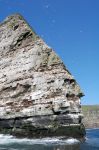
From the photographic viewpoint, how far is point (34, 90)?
54.1m

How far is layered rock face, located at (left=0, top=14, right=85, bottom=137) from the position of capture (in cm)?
5028

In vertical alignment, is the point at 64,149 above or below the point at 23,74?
below

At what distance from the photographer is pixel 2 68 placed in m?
61.4

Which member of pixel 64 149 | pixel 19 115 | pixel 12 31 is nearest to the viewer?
pixel 64 149

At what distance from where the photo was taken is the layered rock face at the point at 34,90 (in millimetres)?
50281

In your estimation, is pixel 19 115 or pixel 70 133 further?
pixel 19 115

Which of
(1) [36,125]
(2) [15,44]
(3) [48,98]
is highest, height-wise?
(2) [15,44]

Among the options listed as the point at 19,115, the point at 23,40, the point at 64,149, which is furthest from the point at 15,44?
the point at 64,149

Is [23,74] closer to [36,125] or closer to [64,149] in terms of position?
[36,125]

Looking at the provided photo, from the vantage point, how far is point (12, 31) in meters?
63.1

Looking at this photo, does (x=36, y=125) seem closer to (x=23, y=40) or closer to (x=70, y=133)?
(x=70, y=133)

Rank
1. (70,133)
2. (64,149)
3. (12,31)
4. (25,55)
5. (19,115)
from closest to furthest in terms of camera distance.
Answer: (64,149)
(70,133)
(19,115)
(25,55)
(12,31)

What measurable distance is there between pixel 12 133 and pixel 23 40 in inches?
582

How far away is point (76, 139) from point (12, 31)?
2187cm
